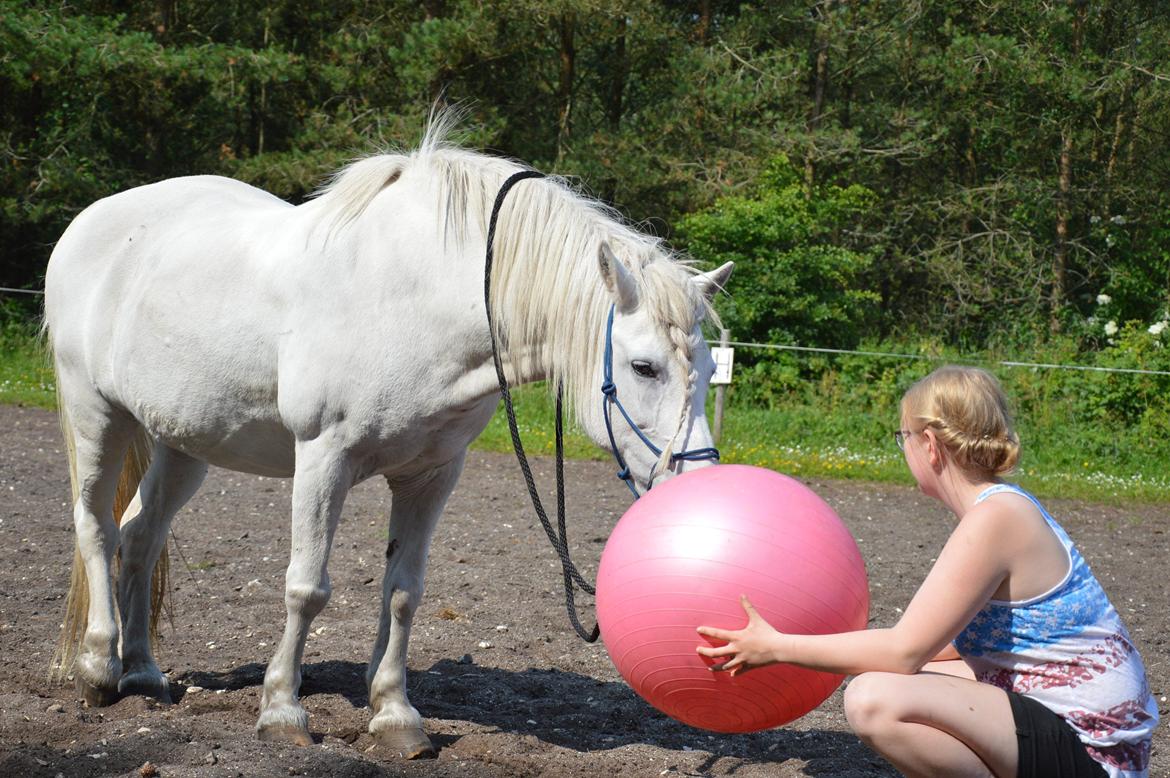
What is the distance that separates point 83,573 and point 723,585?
2.97m

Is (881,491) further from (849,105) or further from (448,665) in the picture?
(849,105)

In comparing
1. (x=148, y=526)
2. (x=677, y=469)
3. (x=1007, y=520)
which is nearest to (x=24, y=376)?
(x=148, y=526)

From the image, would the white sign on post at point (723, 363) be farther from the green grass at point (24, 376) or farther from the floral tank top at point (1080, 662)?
the floral tank top at point (1080, 662)

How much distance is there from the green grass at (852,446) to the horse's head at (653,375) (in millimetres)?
7082

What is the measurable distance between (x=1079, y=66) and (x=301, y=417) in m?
16.9

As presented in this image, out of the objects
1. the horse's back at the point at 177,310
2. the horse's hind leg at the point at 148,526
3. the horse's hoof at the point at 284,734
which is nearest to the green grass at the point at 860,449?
the horse's hind leg at the point at 148,526

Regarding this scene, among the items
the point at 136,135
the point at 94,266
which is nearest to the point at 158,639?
the point at 94,266

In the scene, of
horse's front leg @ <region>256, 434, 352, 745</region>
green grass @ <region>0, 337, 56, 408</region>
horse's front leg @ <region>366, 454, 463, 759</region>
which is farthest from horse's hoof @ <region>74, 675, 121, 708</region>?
green grass @ <region>0, 337, 56, 408</region>

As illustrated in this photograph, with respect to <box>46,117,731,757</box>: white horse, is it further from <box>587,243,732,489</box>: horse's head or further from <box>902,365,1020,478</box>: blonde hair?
<box>902,365,1020,478</box>: blonde hair

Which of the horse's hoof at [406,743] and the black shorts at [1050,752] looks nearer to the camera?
the black shorts at [1050,752]

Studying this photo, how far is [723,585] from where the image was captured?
258cm

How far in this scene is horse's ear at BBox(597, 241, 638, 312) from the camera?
3186 mm

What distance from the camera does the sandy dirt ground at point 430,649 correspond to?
3.46 metres

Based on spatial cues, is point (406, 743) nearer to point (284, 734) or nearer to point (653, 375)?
point (284, 734)
